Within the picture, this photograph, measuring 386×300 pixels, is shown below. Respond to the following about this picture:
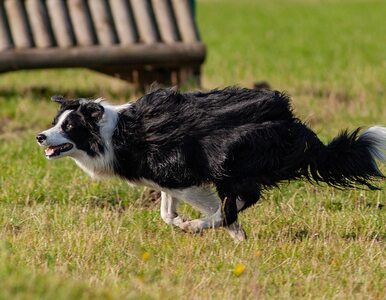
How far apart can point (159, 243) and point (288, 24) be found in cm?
1926

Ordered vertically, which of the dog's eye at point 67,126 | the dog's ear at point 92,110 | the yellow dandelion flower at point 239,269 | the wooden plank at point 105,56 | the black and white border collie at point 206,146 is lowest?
the wooden plank at point 105,56

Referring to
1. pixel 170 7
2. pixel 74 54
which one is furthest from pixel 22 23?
pixel 170 7

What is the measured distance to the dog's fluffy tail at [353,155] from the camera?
6.98 metres

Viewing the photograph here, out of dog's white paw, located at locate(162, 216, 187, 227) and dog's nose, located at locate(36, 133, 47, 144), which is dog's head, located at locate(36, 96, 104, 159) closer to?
Result: dog's nose, located at locate(36, 133, 47, 144)

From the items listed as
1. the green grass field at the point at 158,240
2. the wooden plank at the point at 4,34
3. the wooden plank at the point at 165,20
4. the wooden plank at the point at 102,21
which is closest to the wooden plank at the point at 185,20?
the wooden plank at the point at 165,20

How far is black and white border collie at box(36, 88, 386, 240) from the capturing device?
672cm

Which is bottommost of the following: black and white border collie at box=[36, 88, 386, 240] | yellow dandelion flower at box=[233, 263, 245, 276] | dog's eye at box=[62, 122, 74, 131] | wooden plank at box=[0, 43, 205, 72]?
wooden plank at box=[0, 43, 205, 72]

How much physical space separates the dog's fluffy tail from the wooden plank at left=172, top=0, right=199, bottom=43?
264 inches

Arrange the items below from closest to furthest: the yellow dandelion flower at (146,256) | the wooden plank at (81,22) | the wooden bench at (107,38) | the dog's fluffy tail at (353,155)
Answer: the yellow dandelion flower at (146,256) < the dog's fluffy tail at (353,155) < the wooden bench at (107,38) < the wooden plank at (81,22)

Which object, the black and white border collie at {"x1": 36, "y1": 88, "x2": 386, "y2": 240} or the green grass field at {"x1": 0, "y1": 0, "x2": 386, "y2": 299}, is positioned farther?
the black and white border collie at {"x1": 36, "y1": 88, "x2": 386, "y2": 240}

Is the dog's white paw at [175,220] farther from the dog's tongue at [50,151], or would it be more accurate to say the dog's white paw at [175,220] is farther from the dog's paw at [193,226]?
the dog's tongue at [50,151]

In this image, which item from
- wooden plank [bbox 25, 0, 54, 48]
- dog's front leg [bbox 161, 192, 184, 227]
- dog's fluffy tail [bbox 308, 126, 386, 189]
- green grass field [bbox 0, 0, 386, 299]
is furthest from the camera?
wooden plank [bbox 25, 0, 54, 48]

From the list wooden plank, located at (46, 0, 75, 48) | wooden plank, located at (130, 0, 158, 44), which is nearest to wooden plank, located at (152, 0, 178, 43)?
wooden plank, located at (130, 0, 158, 44)

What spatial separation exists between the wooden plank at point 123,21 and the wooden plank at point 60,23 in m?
0.63
